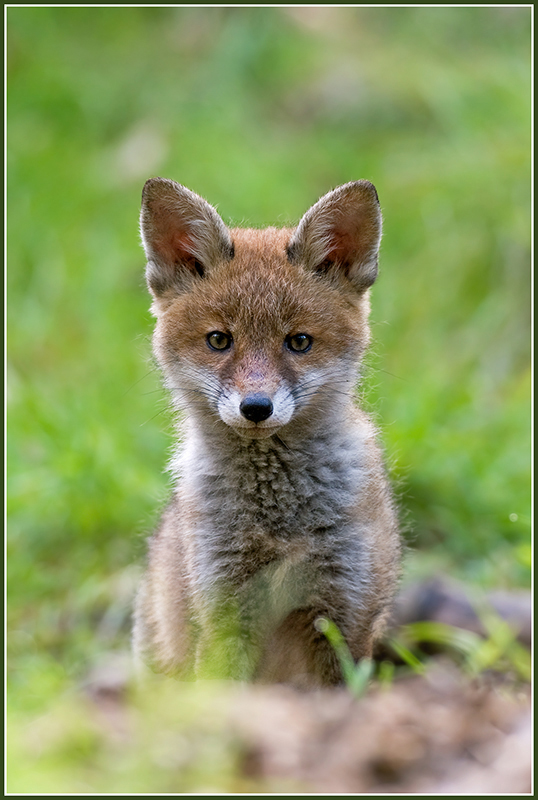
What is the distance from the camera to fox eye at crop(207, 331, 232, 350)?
3.70 metres

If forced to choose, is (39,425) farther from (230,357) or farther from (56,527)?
(230,357)

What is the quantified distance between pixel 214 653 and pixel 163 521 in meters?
1.12

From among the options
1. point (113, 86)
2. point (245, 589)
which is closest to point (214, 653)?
point (245, 589)

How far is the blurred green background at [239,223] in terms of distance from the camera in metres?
5.92

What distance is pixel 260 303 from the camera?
3.65 m

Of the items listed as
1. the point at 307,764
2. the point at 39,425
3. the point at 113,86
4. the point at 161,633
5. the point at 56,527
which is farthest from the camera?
the point at 113,86

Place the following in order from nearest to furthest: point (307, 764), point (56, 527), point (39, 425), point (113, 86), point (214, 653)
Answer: point (307, 764), point (214, 653), point (56, 527), point (39, 425), point (113, 86)

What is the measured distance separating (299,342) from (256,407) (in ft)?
1.56

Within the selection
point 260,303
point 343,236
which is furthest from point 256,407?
point 343,236

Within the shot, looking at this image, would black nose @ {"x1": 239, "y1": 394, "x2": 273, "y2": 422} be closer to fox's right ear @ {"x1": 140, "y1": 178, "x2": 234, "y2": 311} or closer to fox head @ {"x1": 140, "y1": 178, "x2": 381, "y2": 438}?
fox head @ {"x1": 140, "y1": 178, "x2": 381, "y2": 438}

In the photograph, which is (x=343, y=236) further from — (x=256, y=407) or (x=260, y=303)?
(x=256, y=407)

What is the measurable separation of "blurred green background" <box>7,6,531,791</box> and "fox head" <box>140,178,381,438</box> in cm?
38

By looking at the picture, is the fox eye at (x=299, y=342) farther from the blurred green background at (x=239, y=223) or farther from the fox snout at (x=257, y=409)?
the blurred green background at (x=239, y=223)

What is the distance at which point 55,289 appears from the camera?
28.8 ft
